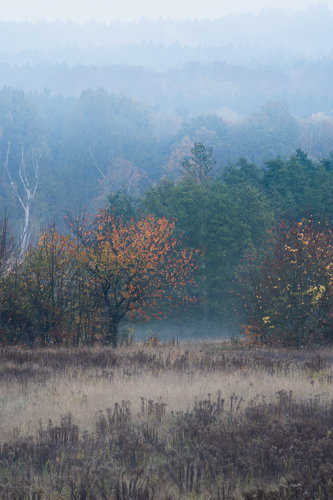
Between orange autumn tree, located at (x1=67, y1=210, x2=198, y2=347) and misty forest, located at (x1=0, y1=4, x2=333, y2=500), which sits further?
orange autumn tree, located at (x1=67, y1=210, x2=198, y2=347)

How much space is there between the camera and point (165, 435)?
7.84 m

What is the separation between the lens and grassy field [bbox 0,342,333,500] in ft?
18.6

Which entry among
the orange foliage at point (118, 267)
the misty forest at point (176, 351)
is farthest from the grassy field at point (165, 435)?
the orange foliage at point (118, 267)

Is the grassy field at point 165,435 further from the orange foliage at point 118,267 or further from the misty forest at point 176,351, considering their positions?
the orange foliage at point 118,267

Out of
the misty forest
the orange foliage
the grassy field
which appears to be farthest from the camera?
the orange foliage

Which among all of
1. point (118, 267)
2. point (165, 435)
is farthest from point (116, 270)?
point (165, 435)

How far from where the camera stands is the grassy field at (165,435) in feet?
18.6

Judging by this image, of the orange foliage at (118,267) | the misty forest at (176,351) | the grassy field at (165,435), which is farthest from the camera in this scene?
the orange foliage at (118,267)

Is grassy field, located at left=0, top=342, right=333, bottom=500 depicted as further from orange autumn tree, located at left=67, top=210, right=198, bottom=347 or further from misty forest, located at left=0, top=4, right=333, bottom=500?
orange autumn tree, located at left=67, top=210, right=198, bottom=347

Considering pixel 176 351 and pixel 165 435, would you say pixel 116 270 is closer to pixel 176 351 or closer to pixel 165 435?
pixel 176 351

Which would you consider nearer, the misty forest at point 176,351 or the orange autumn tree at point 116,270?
the misty forest at point 176,351

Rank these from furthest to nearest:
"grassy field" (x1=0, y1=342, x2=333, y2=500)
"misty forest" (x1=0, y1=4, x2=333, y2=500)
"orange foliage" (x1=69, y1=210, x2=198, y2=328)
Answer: "orange foliage" (x1=69, y1=210, x2=198, y2=328) < "misty forest" (x1=0, y1=4, x2=333, y2=500) < "grassy field" (x1=0, y1=342, x2=333, y2=500)

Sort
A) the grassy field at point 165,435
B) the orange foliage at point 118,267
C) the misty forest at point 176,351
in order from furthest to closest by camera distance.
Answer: the orange foliage at point 118,267
the misty forest at point 176,351
the grassy field at point 165,435

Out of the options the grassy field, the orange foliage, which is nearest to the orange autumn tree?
the orange foliage
